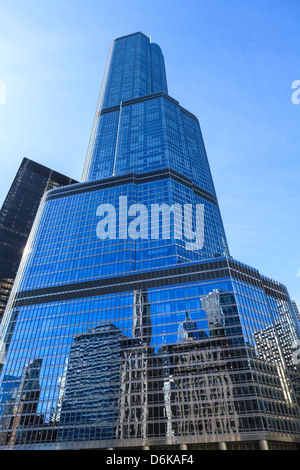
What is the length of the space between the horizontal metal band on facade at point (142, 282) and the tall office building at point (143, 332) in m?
0.37

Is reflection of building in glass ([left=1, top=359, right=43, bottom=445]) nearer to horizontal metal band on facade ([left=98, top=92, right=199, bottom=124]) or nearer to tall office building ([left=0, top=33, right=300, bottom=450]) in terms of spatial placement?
tall office building ([left=0, top=33, right=300, bottom=450])

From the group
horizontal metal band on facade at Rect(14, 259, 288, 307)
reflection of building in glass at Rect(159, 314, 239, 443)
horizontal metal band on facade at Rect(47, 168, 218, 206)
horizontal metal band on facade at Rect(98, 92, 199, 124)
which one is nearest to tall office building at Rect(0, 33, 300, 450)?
reflection of building in glass at Rect(159, 314, 239, 443)

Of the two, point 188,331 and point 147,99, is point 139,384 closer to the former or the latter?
point 188,331

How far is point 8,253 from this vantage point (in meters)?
198

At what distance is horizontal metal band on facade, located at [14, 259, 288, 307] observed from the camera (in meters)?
98.1

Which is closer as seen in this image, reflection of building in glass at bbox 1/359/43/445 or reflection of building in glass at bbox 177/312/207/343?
reflection of building in glass at bbox 1/359/43/445

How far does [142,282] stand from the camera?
10512 centimetres

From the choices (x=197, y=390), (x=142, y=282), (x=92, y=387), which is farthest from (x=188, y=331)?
(x=92, y=387)

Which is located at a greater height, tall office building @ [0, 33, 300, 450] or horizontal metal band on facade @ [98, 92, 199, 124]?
horizontal metal band on facade @ [98, 92, 199, 124]

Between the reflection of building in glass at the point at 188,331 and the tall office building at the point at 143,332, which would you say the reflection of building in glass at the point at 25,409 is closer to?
the tall office building at the point at 143,332

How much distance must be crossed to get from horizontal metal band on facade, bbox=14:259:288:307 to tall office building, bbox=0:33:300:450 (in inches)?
→ 14.8

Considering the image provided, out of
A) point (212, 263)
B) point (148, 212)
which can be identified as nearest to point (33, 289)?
point (148, 212)

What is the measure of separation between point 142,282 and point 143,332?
1725 centimetres

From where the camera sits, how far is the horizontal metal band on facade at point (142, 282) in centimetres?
9806
